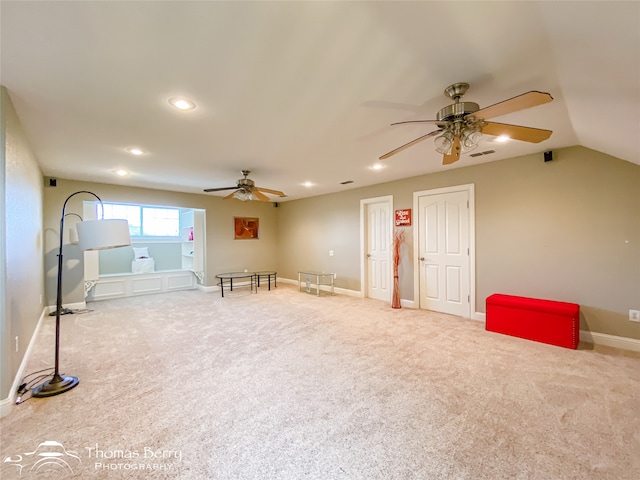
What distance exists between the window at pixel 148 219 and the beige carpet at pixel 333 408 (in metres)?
4.17

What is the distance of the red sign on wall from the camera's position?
5.29 metres

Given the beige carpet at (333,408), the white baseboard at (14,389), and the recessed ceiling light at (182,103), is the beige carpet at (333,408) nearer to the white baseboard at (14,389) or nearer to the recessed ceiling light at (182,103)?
the white baseboard at (14,389)

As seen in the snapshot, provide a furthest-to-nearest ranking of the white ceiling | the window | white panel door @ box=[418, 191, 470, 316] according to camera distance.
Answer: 1. the window
2. white panel door @ box=[418, 191, 470, 316]
3. the white ceiling

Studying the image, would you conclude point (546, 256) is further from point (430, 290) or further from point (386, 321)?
point (386, 321)

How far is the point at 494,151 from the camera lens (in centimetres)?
376

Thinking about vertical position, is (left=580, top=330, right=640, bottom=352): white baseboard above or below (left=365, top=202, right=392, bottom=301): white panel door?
below

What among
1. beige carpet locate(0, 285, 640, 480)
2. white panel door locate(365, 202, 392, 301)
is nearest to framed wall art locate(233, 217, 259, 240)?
white panel door locate(365, 202, 392, 301)

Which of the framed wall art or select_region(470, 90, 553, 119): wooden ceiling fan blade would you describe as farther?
the framed wall art

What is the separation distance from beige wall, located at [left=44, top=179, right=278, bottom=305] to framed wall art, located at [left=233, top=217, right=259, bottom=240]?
4.6 inches

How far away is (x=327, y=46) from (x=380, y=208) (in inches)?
176

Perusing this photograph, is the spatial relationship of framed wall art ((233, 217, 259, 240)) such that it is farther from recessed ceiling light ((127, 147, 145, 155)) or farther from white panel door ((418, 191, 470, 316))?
white panel door ((418, 191, 470, 316))

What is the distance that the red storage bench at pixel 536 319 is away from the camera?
10.6 ft

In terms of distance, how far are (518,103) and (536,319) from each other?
2.92m

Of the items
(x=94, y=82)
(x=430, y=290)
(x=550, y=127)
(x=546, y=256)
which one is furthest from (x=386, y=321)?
(x=94, y=82)
